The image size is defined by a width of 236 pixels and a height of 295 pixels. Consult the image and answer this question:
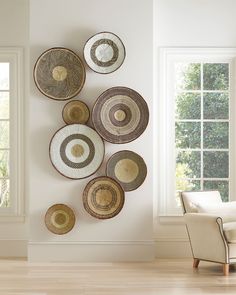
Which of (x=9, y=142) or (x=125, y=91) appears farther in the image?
(x=9, y=142)

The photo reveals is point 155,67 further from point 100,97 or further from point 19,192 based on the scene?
point 19,192

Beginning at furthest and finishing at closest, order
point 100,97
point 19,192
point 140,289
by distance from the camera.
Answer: point 19,192, point 100,97, point 140,289

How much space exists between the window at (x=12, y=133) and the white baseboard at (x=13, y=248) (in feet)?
1.04

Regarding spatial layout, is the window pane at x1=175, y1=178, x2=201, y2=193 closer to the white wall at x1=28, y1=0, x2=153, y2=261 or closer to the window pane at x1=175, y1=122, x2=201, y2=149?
the window pane at x1=175, y1=122, x2=201, y2=149

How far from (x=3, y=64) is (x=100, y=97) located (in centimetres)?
138

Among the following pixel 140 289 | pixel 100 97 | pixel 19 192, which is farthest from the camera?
pixel 19 192

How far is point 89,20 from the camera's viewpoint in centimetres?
852

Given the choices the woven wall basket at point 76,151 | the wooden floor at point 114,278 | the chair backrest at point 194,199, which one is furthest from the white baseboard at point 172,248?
the woven wall basket at point 76,151

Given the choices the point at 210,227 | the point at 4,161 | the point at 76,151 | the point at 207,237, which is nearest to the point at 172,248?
the point at 207,237

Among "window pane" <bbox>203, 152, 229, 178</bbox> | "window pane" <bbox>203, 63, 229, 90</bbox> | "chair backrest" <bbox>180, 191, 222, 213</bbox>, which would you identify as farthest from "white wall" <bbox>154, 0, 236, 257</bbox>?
"chair backrest" <bbox>180, 191, 222, 213</bbox>

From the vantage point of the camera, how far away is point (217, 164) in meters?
9.08

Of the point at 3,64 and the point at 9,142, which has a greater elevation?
the point at 3,64

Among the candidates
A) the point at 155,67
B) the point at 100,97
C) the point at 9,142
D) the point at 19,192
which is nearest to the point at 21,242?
the point at 19,192

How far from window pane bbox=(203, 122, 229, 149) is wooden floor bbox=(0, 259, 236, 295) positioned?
1472mm
